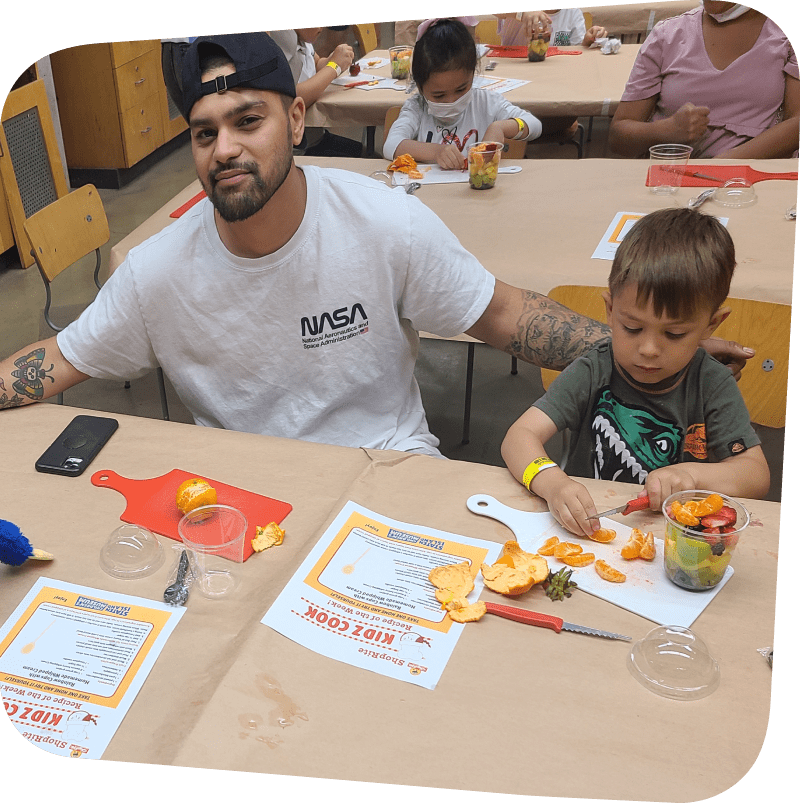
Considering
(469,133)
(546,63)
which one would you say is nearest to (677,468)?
(469,133)

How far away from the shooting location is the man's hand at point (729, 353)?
1.51m

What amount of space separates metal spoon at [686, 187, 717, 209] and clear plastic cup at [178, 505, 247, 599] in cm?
180

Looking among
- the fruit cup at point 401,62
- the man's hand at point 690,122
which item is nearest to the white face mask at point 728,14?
the man's hand at point 690,122

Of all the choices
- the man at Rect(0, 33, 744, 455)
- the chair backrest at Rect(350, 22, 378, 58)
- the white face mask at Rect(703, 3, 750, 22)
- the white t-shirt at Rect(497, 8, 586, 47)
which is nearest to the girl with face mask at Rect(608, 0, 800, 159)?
the white face mask at Rect(703, 3, 750, 22)

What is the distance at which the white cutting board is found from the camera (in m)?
1.01

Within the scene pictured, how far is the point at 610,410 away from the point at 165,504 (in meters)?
0.80

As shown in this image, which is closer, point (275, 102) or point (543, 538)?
point (543, 538)

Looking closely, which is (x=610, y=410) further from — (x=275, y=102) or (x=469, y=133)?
(x=469, y=133)

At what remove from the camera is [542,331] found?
5.21ft

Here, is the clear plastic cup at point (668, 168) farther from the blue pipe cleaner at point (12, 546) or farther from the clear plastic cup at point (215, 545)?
the blue pipe cleaner at point (12, 546)

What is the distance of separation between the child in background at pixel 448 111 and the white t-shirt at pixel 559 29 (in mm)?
1120

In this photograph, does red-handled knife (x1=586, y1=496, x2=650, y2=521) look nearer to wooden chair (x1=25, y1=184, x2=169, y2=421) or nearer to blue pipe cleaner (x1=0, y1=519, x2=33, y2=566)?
blue pipe cleaner (x1=0, y1=519, x2=33, y2=566)

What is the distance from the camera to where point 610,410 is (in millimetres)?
1473

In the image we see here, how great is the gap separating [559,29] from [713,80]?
5.53 ft
